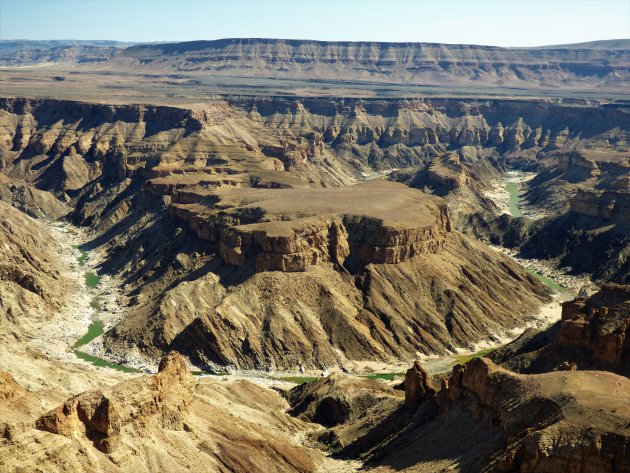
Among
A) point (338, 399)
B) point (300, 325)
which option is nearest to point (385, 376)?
point (300, 325)

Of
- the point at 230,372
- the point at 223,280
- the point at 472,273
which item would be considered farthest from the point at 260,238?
the point at 472,273

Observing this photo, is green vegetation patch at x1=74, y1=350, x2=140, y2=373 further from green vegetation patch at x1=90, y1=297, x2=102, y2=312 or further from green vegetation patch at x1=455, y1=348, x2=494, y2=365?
green vegetation patch at x1=455, y1=348, x2=494, y2=365

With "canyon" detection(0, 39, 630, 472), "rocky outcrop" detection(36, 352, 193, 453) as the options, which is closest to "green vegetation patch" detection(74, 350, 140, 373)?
"canyon" detection(0, 39, 630, 472)

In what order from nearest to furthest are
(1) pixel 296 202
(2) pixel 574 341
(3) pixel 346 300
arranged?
(2) pixel 574 341 < (3) pixel 346 300 < (1) pixel 296 202

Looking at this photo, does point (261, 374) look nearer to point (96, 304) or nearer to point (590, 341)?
point (96, 304)

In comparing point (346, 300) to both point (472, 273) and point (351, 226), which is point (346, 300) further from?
point (472, 273)

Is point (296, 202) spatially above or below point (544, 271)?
above
